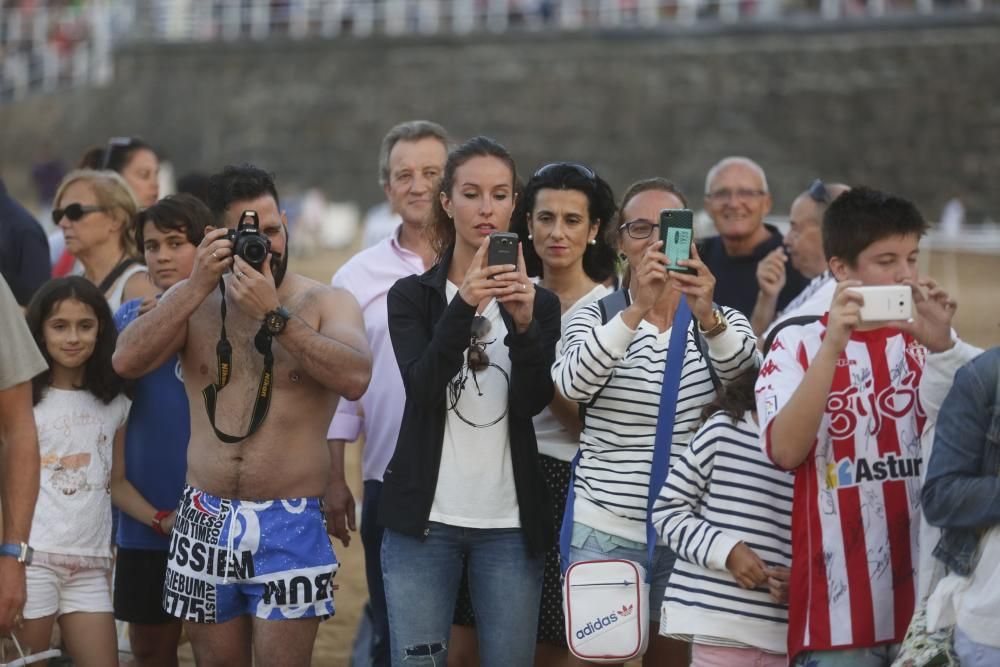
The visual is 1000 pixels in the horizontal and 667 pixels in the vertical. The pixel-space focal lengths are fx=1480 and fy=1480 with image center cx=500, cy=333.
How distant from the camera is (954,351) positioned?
436 centimetres

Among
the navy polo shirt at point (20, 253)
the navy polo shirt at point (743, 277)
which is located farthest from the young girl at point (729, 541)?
the navy polo shirt at point (20, 253)

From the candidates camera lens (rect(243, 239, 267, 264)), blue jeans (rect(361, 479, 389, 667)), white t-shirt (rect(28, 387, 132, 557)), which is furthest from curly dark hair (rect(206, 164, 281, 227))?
blue jeans (rect(361, 479, 389, 667))

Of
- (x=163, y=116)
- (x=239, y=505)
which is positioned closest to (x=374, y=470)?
(x=239, y=505)

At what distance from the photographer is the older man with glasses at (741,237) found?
7586mm

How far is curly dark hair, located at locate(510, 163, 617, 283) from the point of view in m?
5.48

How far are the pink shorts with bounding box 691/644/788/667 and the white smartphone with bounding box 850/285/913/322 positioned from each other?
1129 mm

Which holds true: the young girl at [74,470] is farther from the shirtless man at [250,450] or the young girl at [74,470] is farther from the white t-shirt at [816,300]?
the white t-shirt at [816,300]

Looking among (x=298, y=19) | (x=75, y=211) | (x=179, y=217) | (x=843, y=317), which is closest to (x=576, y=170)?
(x=843, y=317)

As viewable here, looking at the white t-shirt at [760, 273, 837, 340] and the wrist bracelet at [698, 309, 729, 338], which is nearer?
the wrist bracelet at [698, 309, 729, 338]

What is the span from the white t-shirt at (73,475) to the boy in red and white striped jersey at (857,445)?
2.73 metres

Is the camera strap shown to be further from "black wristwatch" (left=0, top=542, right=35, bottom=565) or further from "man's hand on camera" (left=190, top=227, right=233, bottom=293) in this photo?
"black wristwatch" (left=0, top=542, right=35, bottom=565)

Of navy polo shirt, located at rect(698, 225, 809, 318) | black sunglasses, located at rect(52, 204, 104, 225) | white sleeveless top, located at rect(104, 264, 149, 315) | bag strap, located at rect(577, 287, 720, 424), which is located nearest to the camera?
bag strap, located at rect(577, 287, 720, 424)

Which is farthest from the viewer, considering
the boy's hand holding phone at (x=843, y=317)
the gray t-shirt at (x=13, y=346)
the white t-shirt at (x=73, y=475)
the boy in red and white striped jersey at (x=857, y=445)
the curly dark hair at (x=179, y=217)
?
the curly dark hair at (x=179, y=217)

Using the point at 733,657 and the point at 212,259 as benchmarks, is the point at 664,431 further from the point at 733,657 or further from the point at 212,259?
the point at 212,259
